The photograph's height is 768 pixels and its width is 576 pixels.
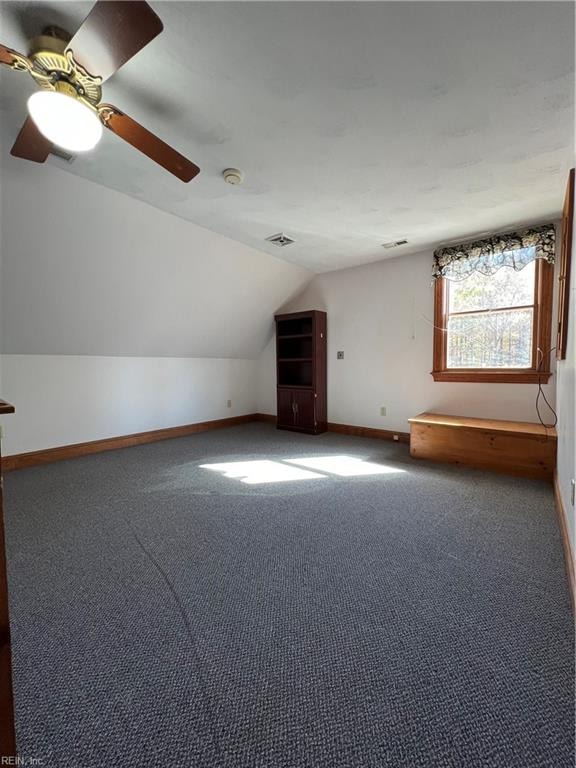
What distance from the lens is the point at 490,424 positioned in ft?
10.6

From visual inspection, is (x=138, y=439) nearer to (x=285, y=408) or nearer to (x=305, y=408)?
(x=285, y=408)

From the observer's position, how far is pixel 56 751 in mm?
889

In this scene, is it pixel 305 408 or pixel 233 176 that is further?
pixel 305 408

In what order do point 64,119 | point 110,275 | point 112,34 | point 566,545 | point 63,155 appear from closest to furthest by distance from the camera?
point 112,34 → point 64,119 → point 566,545 → point 63,155 → point 110,275

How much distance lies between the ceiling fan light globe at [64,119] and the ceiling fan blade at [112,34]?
0.16 m

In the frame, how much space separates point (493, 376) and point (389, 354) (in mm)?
1237

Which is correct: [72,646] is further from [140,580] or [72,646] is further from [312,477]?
[312,477]

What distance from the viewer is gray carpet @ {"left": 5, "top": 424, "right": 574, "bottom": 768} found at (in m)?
0.92

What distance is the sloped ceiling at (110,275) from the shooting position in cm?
252

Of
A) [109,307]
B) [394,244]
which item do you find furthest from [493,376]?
[109,307]

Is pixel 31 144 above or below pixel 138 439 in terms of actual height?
above

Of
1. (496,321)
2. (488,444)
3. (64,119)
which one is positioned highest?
(64,119)

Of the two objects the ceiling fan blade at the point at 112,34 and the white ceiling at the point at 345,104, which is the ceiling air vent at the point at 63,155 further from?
the ceiling fan blade at the point at 112,34

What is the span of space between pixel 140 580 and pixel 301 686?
941 mm
